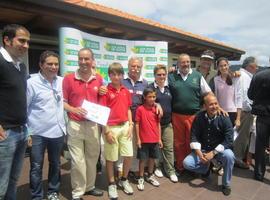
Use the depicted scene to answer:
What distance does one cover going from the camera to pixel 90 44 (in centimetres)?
474

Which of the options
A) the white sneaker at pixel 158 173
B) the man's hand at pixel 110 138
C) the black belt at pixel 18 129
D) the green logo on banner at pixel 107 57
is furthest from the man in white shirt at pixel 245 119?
the black belt at pixel 18 129

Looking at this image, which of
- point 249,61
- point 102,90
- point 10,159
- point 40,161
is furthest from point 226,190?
point 10,159

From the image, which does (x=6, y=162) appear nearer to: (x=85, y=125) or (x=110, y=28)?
(x=85, y=125)

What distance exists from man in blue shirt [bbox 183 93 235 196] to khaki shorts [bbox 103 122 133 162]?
1.05 metres

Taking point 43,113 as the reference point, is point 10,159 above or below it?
below

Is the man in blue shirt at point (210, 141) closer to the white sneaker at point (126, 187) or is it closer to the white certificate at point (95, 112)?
the white sneaker at point (126, 187)

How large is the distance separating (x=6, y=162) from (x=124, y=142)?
1.52 m

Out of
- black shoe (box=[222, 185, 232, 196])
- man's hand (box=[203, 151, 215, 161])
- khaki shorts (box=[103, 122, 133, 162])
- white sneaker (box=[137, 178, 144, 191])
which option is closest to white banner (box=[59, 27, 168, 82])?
khaki shorts (box=[103, 122, 133, 162])

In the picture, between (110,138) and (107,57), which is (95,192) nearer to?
(110,138)

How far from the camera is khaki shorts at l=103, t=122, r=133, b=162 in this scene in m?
3.39

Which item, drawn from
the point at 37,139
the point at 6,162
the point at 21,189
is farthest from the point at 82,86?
the point at 21,189

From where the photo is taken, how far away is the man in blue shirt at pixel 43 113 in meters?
2.92

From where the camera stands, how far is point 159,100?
3959 mm

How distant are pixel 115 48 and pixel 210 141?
8.72 feet
